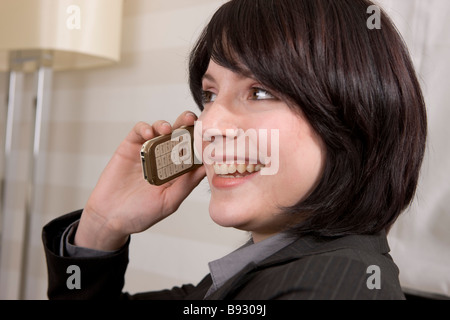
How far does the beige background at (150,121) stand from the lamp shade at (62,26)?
205 mm

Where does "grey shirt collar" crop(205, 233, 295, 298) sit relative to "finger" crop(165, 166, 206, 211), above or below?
below

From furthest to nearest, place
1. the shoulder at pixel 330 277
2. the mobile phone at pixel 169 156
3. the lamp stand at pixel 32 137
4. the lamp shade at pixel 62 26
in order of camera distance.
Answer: the lamp stand at pixel 32 137 → the lamp shade at pixel 62 26 → the mobile phone at pixel 169 156 → the shoulder at pixel 330 277

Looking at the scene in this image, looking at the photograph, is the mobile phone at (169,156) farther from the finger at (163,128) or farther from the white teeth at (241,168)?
the white teeth at (241,168)

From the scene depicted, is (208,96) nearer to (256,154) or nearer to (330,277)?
(256,154)

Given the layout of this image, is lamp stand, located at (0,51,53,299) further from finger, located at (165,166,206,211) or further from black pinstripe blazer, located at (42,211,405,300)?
black pinstripe blazer, located at (42,211,405,300)

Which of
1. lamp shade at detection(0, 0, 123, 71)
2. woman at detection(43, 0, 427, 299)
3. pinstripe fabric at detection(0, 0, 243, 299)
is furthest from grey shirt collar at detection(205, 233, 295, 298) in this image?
lamp shade at detection(0, 0, 123, 71)

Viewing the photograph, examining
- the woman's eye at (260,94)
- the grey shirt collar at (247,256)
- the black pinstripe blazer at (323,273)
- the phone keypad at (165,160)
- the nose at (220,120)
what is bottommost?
the grey shirt collar at (247,256)

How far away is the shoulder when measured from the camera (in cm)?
57

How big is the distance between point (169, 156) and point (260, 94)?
309mm

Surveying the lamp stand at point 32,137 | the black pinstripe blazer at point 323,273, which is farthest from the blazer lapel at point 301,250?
the lamp stand at point 32,137

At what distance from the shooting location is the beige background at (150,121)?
3.72 ft

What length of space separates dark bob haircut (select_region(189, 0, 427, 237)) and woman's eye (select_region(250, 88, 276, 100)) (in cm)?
4

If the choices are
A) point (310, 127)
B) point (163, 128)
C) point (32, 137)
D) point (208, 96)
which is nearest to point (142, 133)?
point (163, 128)

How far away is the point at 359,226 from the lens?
2.52 feet
